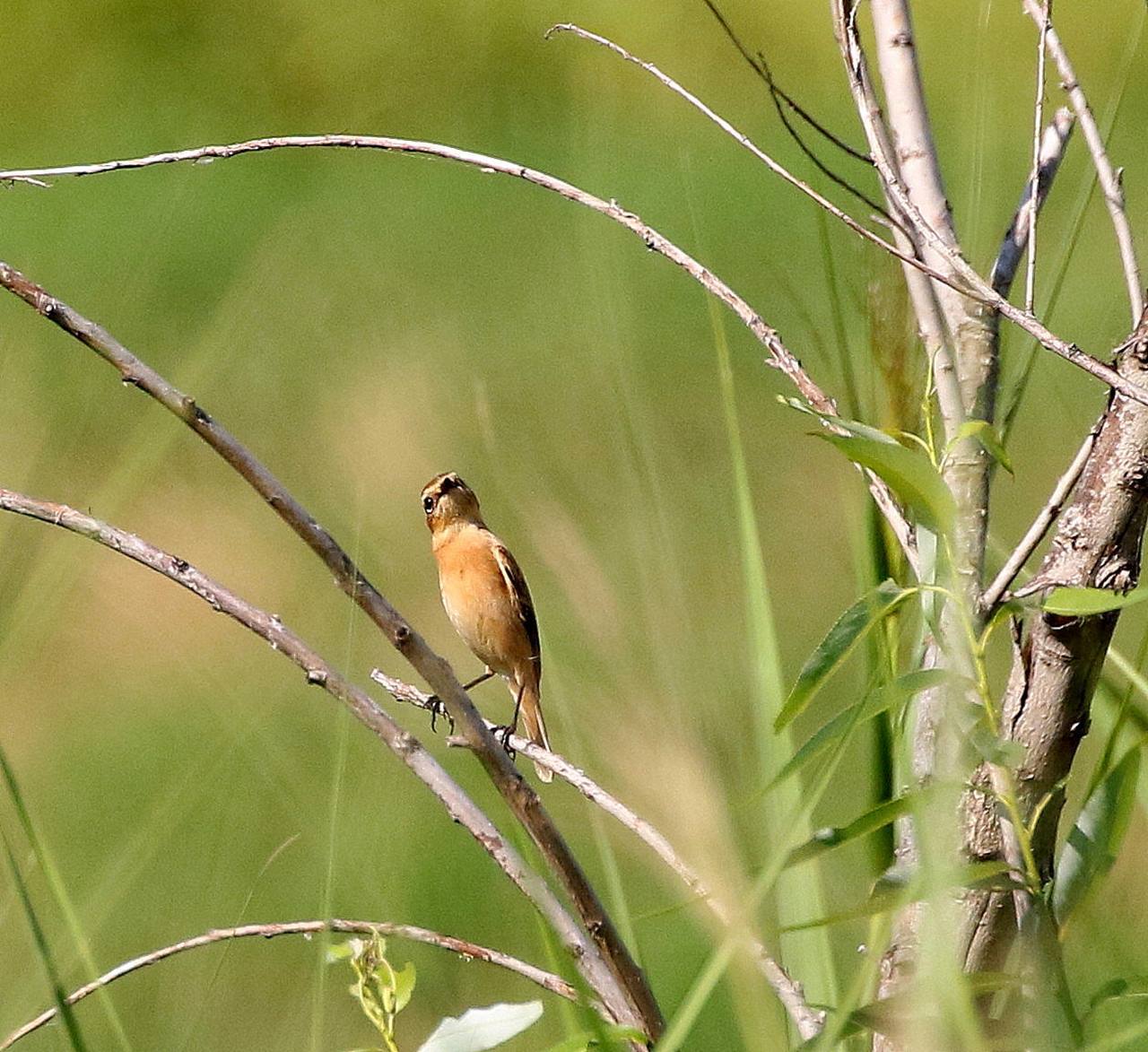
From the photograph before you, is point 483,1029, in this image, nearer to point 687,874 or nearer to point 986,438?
point 687,874

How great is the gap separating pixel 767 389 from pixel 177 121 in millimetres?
2000

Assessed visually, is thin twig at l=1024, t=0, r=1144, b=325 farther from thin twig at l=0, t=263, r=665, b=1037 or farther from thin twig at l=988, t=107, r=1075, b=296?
thin twig at l=0, t=263, r=665, b=1037

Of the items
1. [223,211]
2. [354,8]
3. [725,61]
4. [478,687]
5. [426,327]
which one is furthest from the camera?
[354,8]

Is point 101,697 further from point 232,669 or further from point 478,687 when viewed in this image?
point 232,669

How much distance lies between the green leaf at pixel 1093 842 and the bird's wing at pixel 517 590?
5.96 ft

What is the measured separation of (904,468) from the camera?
71cm

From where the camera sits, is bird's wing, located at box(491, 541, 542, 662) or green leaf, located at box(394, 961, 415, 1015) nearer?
green leaf, located at box(394, 961, 415, 1015)

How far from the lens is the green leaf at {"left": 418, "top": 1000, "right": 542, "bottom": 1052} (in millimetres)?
774

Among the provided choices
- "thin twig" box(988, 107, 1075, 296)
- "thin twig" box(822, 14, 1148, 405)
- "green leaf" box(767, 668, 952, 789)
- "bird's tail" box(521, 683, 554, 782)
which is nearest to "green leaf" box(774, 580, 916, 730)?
"green leaf" box(767, 668, 952, 789)

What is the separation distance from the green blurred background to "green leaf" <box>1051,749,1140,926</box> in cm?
2

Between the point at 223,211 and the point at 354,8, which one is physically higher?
the point at 354,8

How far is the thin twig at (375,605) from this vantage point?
2.26ft

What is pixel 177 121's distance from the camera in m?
5.00

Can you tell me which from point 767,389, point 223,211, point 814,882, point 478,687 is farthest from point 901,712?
point 223,211
